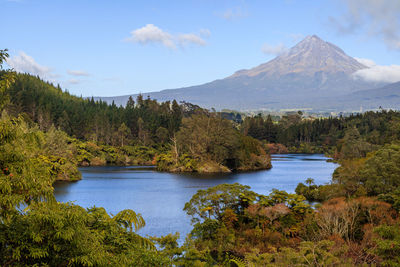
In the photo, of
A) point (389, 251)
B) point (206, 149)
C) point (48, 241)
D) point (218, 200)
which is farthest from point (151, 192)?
point (48, 241)

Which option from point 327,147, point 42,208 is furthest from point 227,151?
point 327,147

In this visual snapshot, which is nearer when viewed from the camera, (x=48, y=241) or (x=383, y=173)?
(x=48, y=241)

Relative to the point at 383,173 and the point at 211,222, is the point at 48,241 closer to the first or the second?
the point at 211,222

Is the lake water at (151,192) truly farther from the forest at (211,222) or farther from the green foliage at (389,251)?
the green foliage at (389,251)

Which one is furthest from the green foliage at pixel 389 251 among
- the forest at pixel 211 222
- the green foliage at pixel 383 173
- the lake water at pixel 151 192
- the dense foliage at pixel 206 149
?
the dense foliage at pixel 206 149

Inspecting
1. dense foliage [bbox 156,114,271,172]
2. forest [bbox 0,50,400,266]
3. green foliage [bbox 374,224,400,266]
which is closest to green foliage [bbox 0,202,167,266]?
forest [bbox 0,50,400,266]

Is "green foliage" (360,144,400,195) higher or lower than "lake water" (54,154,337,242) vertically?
higher

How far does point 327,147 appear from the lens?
106 m

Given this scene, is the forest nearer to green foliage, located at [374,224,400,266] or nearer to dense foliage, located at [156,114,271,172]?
green foliage, located at [374,224,400,266]

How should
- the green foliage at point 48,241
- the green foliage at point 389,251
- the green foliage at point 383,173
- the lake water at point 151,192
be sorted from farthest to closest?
1. the lake water at point 151,192
2. the green foliage at point 383,173
3. the green foliage at point 389,251
4. the green foliage at point 48,241

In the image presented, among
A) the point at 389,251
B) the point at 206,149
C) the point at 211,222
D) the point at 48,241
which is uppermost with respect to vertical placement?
the point at 48,241

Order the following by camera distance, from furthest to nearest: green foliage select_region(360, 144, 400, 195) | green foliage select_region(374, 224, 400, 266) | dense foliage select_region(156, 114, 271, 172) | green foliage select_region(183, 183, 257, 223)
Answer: dense foliage select_region(156, 114, 271, 172)
green foliage select_region(360, 144, 400, 195)
green foliage select_region(183, 183, 257, 223)
green foliage select_region(374, 224, 400, 266)

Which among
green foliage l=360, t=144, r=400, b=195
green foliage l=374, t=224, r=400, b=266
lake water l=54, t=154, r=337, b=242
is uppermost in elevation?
green foliage l=360, t=144, r=400, b=195

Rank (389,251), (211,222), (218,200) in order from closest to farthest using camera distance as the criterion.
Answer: (389,251)
(211,222)
(218,200)
